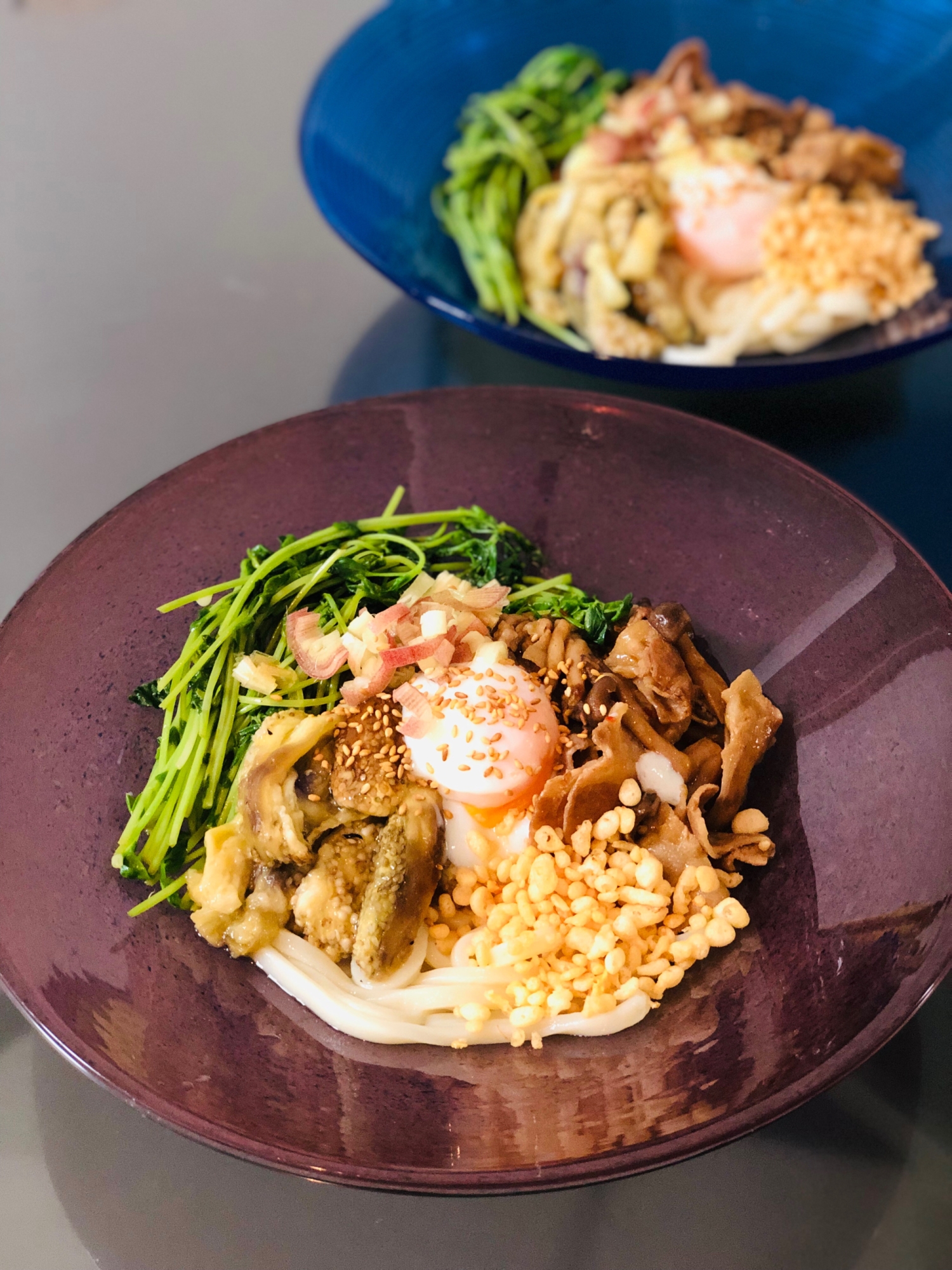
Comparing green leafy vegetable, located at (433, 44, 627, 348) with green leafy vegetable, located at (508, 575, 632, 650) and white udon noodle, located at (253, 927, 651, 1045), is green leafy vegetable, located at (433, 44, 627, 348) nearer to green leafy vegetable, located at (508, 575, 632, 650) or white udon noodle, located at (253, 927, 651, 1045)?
green leafy vegetable, located at (508, 575, 632, 650)

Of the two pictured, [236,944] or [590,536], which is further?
[590,536]

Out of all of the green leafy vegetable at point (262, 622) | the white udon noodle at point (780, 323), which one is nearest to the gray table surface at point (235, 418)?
the white udon noodle at point (780, 323)

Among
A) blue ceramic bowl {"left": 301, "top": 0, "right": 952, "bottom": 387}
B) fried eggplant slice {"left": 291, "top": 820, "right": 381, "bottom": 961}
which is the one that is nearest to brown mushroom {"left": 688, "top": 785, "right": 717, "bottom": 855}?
fried eggplant slice {"left": 291, "top": 820, "right": 381, "bottom": 961}

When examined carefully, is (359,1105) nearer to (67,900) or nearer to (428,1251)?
(428,1251)

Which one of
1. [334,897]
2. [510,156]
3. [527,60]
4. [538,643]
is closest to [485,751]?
[538,643]

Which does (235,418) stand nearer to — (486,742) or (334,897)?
(486,742)

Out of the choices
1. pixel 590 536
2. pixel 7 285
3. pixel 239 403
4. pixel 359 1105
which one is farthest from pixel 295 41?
pixel 359 1105

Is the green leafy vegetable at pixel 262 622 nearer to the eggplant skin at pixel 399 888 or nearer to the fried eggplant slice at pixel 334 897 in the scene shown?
the fried eggplant slice at pixel 334 897
